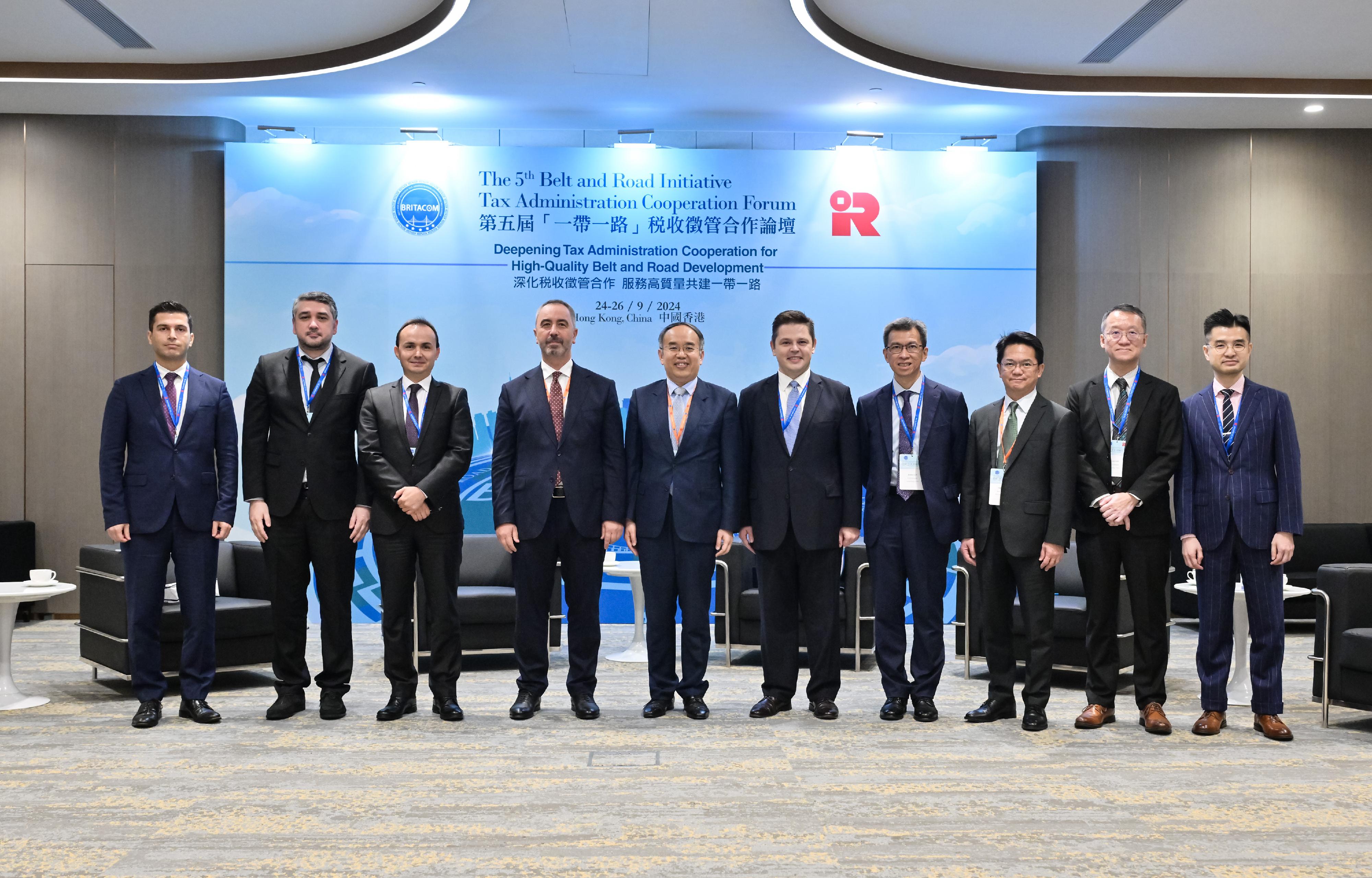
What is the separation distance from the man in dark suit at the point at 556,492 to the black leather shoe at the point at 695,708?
40cm

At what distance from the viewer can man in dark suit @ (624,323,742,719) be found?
4441mm

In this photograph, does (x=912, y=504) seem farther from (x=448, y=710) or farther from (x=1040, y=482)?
(x=448, y=710)

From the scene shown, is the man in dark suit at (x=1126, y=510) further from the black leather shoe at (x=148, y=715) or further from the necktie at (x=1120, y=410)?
the black leather shoe at (x=148, y=715)

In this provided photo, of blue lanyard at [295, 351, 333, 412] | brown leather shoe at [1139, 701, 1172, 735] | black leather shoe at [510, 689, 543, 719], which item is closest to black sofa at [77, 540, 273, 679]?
blue lanyard at [295, 351, 333, 412]

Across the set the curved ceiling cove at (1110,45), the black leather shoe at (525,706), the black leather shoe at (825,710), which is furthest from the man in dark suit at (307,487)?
the curved ceiling cove at (1110,45)

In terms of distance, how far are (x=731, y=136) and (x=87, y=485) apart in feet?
18.8

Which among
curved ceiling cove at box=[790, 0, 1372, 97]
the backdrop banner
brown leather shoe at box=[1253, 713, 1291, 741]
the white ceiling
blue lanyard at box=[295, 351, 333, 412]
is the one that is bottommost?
brown leather shoe at box=[1253, 713, 1291, 741]

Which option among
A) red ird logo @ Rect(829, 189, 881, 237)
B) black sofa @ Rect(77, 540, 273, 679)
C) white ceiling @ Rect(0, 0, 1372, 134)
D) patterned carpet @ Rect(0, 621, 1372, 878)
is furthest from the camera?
red ird logo @ Rect(829, 189, 881, 237)

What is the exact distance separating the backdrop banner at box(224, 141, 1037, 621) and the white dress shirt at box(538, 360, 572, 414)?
3.15m

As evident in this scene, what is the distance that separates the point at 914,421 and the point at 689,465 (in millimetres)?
1015

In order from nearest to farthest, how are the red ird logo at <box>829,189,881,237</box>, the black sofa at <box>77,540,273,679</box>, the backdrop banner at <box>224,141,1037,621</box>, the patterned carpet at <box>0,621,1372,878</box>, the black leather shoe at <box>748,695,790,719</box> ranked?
the patterned carpet at <box>0,621,1372,878</box>, the black leather shoe at <box>748,695,790,719</box>, the black sofa at <box>77,540,273,679</box>, the backdrop banner at <box>224,141,1037,621</box>, the red ird logo at <box>829,189,881,237</box>

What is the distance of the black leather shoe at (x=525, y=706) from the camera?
14.6 ft

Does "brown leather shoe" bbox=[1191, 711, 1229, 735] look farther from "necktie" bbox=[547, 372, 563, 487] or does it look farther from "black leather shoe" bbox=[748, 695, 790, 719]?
"necktie" bbox=[547, 372, 563, 487]

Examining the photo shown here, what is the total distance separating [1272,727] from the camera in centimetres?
425
